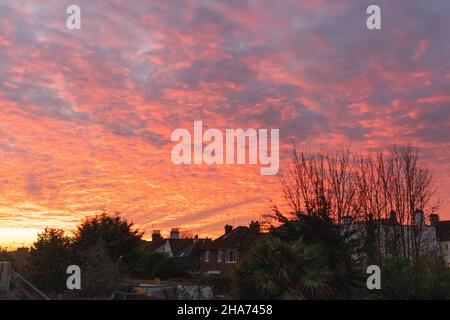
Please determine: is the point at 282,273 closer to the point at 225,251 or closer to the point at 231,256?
the point at 231,256

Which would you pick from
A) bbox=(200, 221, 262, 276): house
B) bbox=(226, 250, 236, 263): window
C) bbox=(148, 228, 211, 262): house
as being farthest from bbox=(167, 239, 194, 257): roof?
bbox=(226, 250, 236, 263): window

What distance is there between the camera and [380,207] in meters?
34.0

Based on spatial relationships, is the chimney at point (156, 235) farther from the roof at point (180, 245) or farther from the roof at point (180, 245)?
the roof at point (180, 245)

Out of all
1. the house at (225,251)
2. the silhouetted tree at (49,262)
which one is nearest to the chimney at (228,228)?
the house at (225,251)

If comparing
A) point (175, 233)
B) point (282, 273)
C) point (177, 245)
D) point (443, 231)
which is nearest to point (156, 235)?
point (175, 233)

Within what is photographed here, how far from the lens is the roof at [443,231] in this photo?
190 feet

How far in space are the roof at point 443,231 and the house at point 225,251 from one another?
24196 mm

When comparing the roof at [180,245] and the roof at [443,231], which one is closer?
the roof at [443,231]

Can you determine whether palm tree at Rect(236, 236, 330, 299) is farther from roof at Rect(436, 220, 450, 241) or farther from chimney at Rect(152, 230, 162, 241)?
chimney at Rect(152, 230, 162, 241)

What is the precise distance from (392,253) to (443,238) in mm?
32080

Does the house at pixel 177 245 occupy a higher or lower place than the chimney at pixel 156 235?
lower

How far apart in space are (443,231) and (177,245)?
3675cm

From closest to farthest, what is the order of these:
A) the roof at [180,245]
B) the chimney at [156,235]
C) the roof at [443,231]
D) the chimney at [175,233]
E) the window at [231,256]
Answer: the window at [231,256], the roof at [443,231], the roof at [180,245], the chimney at [175,233], the chimney at [156,235]
